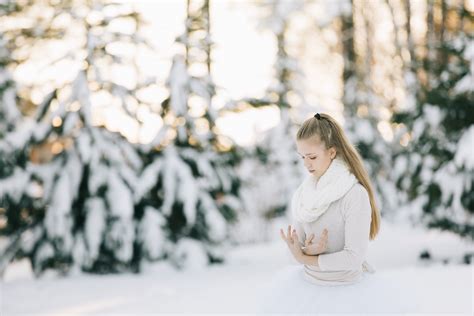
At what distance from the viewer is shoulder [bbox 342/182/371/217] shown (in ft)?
6.95

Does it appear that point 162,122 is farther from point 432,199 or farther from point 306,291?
point 306,291

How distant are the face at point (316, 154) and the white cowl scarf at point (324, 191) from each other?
0.03 meters

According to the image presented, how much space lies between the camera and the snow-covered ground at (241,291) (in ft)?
7.30

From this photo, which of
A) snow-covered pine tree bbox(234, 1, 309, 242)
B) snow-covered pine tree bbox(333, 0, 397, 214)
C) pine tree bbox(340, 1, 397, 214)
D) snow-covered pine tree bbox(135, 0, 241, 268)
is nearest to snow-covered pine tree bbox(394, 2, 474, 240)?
snow-covered pine tree bbox(333, 0, 397, 214)

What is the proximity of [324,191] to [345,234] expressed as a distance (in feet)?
0.59

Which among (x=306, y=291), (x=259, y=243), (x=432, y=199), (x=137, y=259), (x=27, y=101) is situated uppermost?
(x=27, y=101)

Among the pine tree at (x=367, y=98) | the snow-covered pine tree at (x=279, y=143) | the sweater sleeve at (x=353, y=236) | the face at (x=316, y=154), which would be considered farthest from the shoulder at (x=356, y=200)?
the snow-covered pine tree at (x=279, y=143)

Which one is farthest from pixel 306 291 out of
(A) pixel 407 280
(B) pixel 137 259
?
(B) pixel 137 259

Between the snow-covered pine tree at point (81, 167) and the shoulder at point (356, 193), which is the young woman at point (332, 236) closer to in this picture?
the shoulder at point (356, 193)

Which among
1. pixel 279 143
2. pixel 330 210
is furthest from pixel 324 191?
pixel 279 143

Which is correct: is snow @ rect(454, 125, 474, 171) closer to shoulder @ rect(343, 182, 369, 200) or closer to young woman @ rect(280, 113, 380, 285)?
young woman @ rect(280, 113, 380, 285)

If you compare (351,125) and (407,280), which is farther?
(351,125)

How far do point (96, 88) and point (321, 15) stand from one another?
28.9 feet

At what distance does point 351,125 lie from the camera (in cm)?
1146
